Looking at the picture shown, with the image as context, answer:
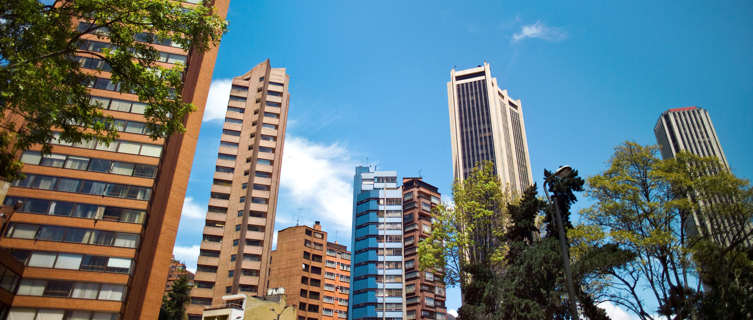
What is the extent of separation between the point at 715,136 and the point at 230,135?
429 feet

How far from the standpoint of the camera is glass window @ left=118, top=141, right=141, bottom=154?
41688mm

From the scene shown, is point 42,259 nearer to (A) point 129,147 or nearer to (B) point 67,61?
(A) point 129,147

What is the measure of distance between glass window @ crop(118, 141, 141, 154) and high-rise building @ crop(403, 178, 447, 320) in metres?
50.4

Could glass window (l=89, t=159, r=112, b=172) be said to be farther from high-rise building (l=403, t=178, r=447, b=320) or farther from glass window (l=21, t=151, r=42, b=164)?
high-rise building (l=403, t=178, r=447, b=320)

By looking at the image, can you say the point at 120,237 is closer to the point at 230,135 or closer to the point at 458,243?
the point at 458,243

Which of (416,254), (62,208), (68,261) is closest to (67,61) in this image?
(68,261)

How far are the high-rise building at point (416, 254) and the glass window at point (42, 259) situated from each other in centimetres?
5409

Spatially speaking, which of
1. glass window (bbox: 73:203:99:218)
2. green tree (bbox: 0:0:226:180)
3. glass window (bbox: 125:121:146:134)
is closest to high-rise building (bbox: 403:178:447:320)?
glass window (bbox: 125:121:146:134)

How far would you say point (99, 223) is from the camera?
1499 inches

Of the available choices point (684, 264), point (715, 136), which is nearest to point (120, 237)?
point (684, 264)

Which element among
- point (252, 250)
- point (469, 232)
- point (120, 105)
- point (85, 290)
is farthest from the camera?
point (252, 250)

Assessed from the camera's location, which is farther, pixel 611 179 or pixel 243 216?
pixel 243 216

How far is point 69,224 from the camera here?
37.5 m

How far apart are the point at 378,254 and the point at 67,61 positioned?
75367 millimetres
